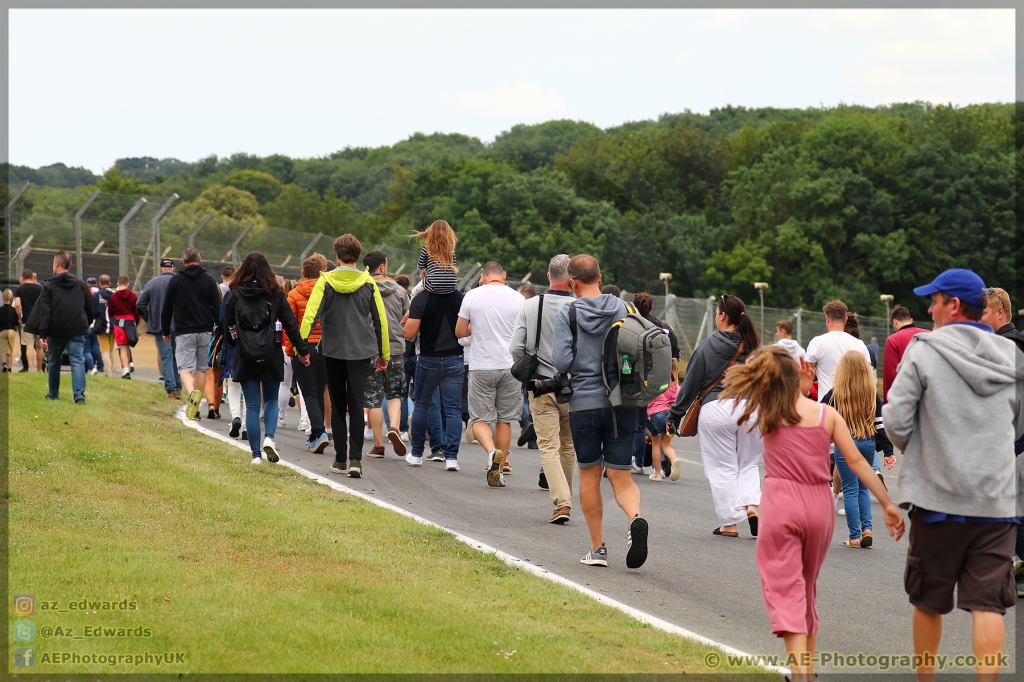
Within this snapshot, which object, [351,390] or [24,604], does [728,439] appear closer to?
[351,390]

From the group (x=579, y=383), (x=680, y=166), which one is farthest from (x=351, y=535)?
(x=680, y=166)

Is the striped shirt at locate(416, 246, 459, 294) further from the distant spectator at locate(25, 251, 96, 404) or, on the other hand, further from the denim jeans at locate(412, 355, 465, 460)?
the distant spectator at locate(25, 251, 96, 404)

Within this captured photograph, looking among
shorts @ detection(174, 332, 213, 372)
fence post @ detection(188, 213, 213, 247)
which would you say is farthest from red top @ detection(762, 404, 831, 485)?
fence post @ detection(188, 213, 213, 247)

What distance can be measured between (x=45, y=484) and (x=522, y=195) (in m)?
70.8

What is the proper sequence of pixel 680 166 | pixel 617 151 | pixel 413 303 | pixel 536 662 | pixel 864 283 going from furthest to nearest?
pixel 617 151, pixel 680 166, pixel 864 283, pixel 413 303, pixel 536 662

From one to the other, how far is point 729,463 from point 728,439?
0.20 meters

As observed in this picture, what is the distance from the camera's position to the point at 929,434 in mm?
4941

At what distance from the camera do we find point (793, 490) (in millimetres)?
5113

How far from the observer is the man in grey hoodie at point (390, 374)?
12.3 m

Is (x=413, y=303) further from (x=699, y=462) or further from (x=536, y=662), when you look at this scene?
(x=536, y=662)

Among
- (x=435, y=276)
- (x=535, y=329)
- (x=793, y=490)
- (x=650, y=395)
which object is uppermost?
(x=435, y=276)

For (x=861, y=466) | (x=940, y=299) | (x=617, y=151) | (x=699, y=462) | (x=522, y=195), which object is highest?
(x=617, y=151)

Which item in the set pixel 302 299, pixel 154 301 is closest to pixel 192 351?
pixel 302 299

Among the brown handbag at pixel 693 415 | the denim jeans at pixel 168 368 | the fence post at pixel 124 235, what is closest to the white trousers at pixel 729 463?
the brown handbag at pixel 693 415
